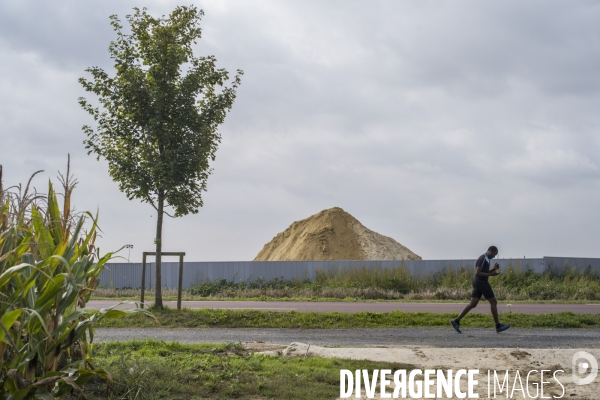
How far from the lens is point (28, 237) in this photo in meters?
5.38

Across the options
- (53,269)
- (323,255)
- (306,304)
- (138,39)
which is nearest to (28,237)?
(53,269)

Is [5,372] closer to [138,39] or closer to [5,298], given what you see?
[5,298]

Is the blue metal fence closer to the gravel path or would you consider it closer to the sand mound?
the sand mound

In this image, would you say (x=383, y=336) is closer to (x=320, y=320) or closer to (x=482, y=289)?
(x=482, y=289)

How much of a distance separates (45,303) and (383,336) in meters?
9.84

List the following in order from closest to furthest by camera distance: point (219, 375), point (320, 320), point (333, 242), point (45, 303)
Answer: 1. point (45, 303)
2. point (219, 375)
3. point (320, 320)
4. point (333, 242)

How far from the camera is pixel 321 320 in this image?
16.2 m

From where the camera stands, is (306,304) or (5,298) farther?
(306,304)

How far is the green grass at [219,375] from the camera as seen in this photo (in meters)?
6.50

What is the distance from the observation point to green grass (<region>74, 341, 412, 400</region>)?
650 cm

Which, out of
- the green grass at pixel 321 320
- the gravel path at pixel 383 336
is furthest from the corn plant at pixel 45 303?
the green grass at pixel 321 320

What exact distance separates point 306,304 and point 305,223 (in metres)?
32.5

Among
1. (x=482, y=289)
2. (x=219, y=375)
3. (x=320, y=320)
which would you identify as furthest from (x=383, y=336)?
(x=219, y=375)

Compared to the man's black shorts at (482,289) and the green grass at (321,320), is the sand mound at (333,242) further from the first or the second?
the man's black shorts at (482,289)
